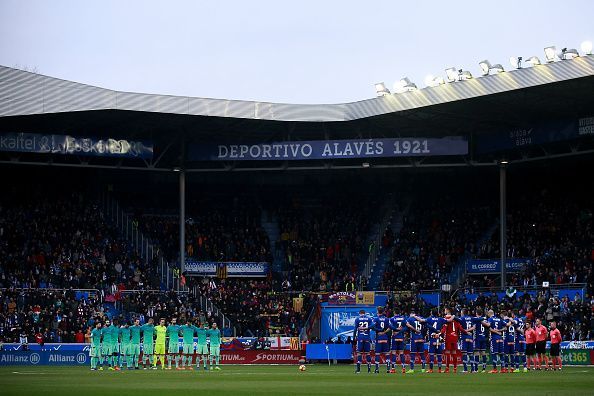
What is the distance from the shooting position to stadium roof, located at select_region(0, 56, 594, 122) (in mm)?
49469

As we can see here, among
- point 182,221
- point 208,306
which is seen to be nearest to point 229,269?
point 208,306

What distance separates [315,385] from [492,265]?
33068mm

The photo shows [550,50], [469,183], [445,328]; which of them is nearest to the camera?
[445,328]

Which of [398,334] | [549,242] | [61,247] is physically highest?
[549,242]

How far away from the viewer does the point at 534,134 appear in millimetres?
55156

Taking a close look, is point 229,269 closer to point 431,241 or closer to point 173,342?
point 431,241

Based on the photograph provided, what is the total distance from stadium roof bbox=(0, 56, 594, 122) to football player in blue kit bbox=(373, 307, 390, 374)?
16558mm

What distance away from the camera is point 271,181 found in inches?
2741

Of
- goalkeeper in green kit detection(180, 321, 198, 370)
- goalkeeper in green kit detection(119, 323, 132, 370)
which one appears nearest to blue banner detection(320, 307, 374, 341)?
goalkeeper in green kit detection(180, 321, 198, 370)

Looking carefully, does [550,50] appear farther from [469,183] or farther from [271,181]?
[271,181]

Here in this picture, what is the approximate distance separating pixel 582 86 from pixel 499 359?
16.8 m

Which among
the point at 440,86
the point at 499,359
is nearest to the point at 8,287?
the point at 440,86

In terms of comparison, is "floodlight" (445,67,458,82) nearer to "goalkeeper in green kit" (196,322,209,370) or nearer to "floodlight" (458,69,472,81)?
"floodlight" (458,69,472,81)

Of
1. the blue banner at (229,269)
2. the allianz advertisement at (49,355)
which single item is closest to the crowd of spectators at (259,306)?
the blue banner at (229,269)
